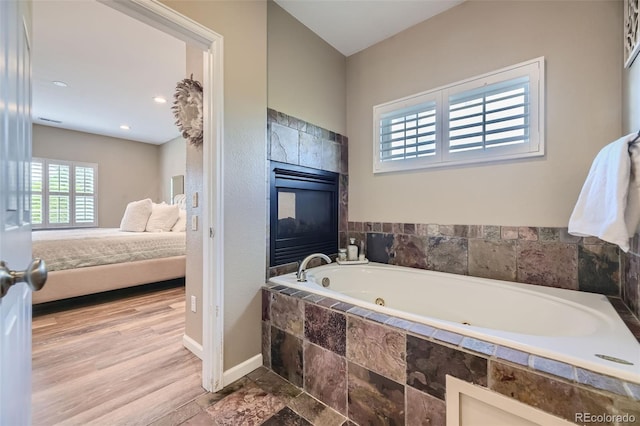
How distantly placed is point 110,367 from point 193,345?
51cm

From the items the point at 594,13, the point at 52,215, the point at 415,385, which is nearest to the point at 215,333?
the point at 415,385

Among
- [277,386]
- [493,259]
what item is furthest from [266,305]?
[493,259]

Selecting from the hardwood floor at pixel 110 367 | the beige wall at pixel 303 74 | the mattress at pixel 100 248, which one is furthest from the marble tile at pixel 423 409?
the mattress at pixel 100 248

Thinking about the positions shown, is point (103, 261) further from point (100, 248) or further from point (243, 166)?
point (243, 166)

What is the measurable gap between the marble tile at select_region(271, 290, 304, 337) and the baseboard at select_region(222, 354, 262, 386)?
300 mm

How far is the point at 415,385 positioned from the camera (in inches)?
44.9

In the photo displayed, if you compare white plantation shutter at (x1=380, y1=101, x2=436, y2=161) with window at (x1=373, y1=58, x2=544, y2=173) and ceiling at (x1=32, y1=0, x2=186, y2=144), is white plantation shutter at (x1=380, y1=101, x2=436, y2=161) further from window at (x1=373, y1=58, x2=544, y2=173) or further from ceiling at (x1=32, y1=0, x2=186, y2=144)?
ceiling at (x1=32, y1=0, x2=186, y2=144)

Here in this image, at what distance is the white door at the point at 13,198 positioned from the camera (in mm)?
517

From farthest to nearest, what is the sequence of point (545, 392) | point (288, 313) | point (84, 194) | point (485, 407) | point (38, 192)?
1. point (84, 194)
2. point (38, 192)
3. point (288, 313)
4. point (485, 407)
5. point (545, 392)

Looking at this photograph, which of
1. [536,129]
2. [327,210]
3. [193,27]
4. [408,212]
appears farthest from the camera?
[327,210]

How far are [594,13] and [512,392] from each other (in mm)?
2200

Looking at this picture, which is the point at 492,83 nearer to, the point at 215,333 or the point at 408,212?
the point at 408,212

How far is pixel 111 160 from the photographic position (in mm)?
5895

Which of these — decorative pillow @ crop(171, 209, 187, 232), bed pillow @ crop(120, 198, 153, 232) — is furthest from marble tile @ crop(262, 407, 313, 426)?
bed pillow @ crop(120, 198, 153, 232)
